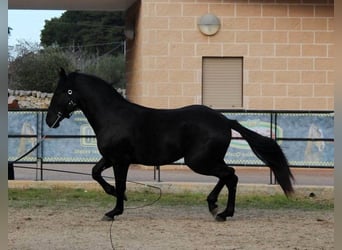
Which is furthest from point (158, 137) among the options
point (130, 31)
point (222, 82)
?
point (130, 31)

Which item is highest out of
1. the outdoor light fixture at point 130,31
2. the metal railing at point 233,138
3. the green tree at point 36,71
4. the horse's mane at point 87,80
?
the outdoor light fixture at point 130,31

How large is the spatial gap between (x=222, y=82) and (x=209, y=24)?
1479 mm

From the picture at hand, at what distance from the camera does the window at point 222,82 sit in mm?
17984

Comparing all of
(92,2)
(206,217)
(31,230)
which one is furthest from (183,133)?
(92,2)

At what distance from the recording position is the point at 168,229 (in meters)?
8.48

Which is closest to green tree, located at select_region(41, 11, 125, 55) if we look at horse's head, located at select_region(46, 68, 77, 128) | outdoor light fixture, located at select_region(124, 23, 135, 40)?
outdoor light fixture, located at select_region(124, 23, 135, 40)

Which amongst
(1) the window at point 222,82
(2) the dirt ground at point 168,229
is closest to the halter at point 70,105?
(2) the dirt ground at point 168,229

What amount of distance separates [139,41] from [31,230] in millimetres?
10560

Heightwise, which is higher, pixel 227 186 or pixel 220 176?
pixel 220 176

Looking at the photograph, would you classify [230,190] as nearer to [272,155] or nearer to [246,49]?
[272,155]

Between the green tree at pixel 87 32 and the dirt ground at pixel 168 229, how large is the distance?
163 ft

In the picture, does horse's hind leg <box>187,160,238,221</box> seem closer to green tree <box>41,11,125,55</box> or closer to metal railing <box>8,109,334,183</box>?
metal railing <box>8,109,334,183</box>

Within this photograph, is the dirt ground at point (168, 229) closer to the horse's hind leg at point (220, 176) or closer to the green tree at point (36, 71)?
the horse's hind leg at point (220, 176)

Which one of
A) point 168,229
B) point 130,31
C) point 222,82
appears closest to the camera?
point 168,229
